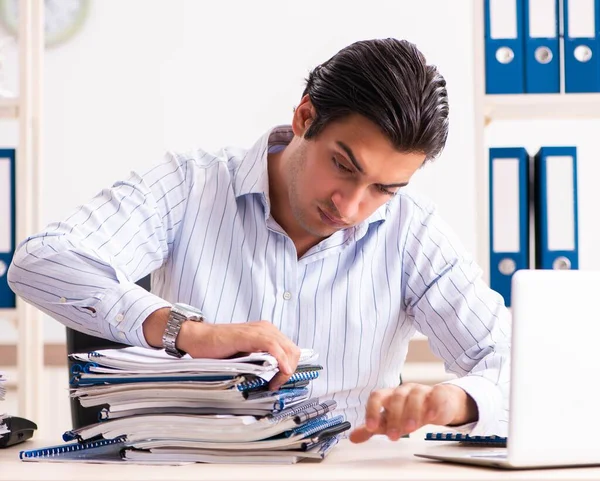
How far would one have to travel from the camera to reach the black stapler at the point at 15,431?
1.14 meters

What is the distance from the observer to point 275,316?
5.01 feet

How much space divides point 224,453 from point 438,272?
0.70 m

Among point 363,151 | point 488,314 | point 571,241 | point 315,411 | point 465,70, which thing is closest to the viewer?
point 315,411

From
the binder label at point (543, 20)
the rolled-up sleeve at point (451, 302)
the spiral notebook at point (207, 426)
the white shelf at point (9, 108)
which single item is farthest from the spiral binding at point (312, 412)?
the white shelf at point (9, 108)

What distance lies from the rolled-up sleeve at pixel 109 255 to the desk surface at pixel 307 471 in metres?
0.29

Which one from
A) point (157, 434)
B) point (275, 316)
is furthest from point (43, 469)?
point (275, 316)

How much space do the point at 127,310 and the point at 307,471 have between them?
425 mm

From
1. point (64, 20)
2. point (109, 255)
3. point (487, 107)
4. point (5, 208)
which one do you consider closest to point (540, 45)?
point (487, 107)

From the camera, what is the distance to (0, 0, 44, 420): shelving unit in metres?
2.15

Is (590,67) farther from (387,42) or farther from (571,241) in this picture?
(387,42)

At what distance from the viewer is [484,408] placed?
1.09 m

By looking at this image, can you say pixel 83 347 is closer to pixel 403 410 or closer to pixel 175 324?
pixel 175 324

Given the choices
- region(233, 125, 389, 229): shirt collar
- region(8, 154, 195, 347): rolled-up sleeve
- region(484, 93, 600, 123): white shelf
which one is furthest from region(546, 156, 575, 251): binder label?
region(8, 154, 195, 347): rolled-up sleeve

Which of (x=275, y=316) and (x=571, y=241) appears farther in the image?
(x=571, y=241)
